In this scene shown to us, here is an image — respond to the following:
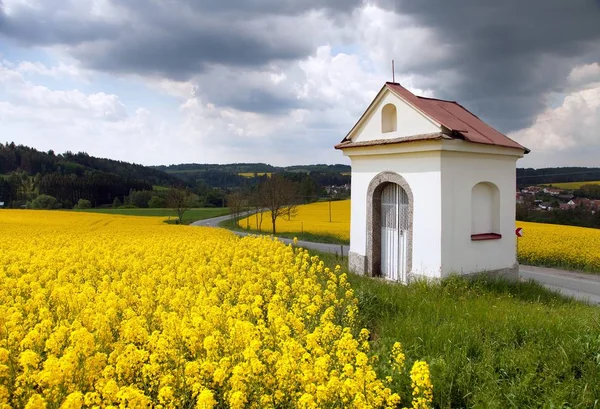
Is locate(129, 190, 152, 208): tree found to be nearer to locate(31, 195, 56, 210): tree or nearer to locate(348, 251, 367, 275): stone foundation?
locate(31, 195, 56, 210): tree

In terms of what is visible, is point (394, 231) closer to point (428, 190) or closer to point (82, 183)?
point (428, 190)

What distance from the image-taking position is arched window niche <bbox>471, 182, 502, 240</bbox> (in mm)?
11000

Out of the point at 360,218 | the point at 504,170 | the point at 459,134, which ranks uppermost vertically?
the point at 459,134

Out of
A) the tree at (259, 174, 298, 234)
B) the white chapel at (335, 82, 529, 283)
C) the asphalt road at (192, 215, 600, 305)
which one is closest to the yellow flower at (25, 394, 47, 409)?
the white chapel at (335, 82, 529, 283)

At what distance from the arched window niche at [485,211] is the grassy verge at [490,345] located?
2.50 meters

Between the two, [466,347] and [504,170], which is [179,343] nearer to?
[466,347]

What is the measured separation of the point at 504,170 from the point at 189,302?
29.0 ft

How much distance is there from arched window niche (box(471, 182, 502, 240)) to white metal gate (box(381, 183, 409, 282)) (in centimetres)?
169

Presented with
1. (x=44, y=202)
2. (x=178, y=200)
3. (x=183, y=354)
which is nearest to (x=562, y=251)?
(x=183, y=354)

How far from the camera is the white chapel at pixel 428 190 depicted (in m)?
10.1

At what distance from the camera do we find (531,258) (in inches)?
699

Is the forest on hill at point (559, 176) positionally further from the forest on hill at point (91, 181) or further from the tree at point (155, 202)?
the tree at point (155, 202)

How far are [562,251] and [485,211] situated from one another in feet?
28.5

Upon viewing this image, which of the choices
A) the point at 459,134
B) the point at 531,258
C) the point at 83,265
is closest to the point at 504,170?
the point at 459,134
